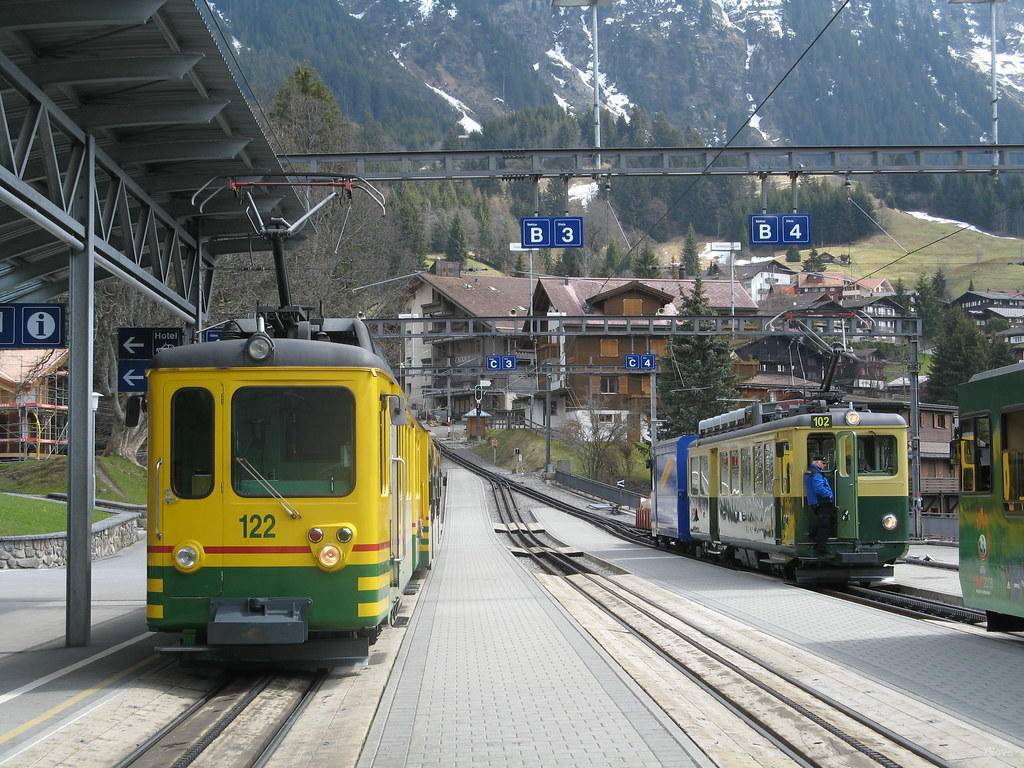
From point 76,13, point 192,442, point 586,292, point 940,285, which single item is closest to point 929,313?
point 940,285

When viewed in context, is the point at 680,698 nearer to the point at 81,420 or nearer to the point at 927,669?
the point at 927,669

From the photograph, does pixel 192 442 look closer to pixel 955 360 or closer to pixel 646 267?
pixel 955 360

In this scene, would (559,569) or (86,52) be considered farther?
(559,569)

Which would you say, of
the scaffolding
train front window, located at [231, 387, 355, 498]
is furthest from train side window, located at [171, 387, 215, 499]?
the scaffolding

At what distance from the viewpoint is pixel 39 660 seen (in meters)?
11.6

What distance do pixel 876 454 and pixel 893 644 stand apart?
7.90 m

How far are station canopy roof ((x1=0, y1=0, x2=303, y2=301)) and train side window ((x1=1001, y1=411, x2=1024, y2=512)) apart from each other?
8.02 meters

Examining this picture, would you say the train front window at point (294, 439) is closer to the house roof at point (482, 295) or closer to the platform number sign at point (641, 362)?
the platform number sign at point (641, 362)

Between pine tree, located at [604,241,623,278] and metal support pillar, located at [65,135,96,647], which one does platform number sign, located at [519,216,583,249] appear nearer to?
metal support pillar, located at [65,135,96,647]

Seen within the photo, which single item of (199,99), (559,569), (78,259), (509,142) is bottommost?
(559,569)

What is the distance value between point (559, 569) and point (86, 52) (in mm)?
17274

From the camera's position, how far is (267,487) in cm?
1040

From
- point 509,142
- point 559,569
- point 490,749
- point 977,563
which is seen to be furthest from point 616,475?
point 509,142

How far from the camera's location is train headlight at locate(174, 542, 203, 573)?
10.2 meters
